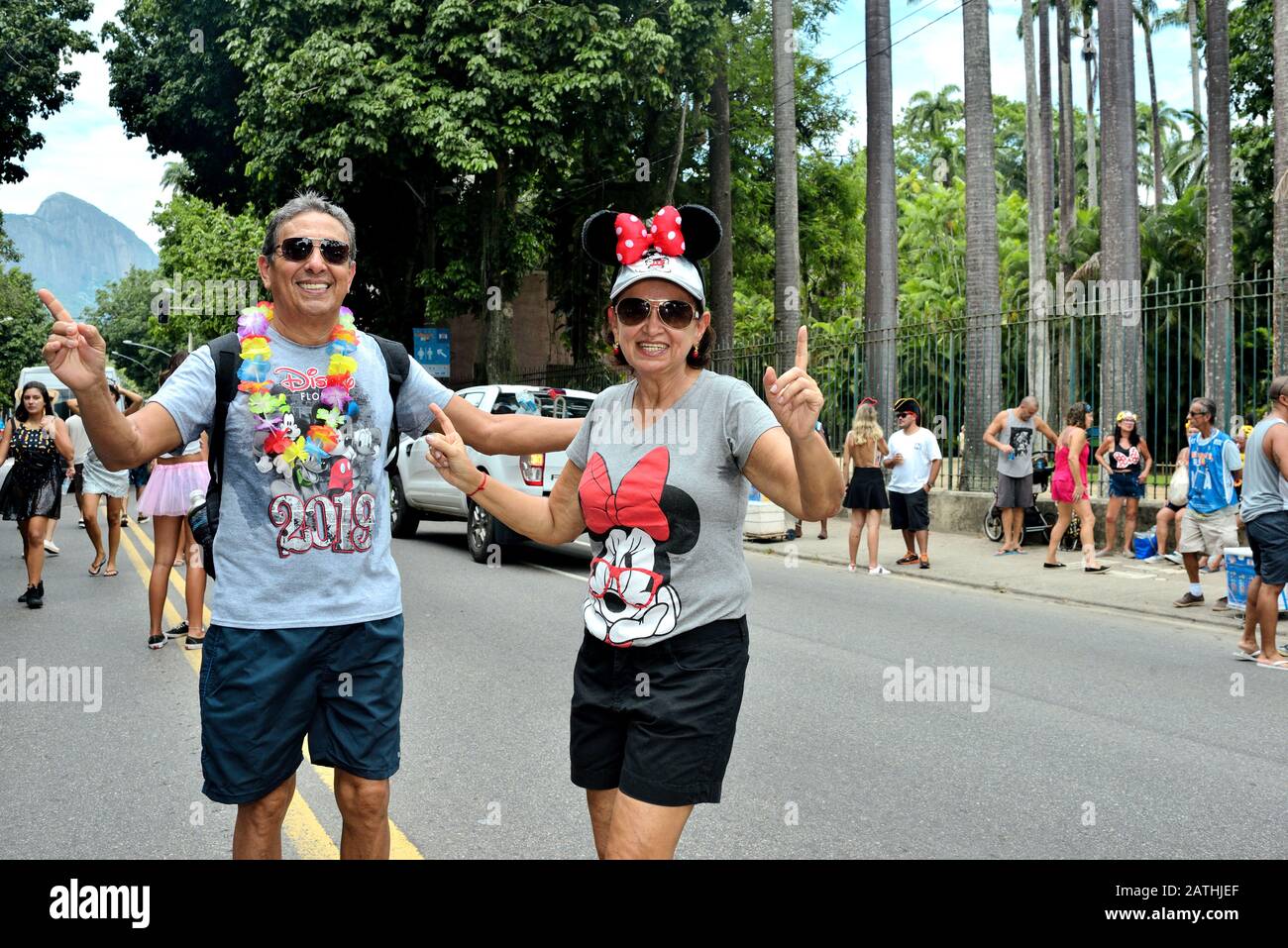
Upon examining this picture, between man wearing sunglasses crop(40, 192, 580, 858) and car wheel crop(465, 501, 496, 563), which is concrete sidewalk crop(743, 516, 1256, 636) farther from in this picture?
man wearing sunglasses crop(40, 192, 580, 858)

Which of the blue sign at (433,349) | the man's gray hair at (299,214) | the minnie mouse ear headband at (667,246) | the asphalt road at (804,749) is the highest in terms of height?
the blue sign at (433,349)

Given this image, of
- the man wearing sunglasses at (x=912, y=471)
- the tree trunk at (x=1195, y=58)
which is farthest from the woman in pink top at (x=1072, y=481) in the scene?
the tree trunk at (x=1195, y=58)

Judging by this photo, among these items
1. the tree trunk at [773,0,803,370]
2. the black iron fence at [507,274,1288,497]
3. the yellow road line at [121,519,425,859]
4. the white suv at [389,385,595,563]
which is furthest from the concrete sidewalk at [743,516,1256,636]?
the yellow road line at [121,519,425,859]

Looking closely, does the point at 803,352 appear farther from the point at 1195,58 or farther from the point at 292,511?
the point at 1195,58

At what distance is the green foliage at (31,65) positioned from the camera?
22.6 metres

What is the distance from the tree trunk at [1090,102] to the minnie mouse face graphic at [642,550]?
155 ft

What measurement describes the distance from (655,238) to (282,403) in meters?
1.06

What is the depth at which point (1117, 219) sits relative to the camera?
16.1 metres

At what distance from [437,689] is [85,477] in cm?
787

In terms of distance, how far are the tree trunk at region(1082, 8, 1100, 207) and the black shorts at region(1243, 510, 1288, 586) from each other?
41.5 meters

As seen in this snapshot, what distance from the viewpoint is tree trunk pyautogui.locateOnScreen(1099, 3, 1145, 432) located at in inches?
602

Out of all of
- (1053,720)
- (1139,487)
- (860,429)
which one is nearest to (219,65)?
(860,429)

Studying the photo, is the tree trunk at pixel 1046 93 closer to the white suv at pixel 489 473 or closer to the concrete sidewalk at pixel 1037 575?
the concrete sidewalk at pixel 1037 575

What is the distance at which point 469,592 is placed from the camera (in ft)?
35.2
